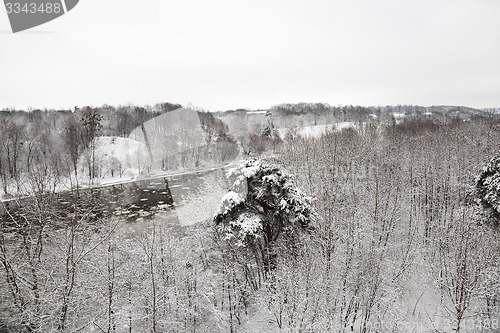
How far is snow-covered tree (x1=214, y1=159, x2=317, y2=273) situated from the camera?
13.5 m

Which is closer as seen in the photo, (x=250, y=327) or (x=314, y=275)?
(x=314, y=275)

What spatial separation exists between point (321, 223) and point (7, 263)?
39.6 ft

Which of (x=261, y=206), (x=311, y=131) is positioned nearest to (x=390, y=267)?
(x=261, y=206)

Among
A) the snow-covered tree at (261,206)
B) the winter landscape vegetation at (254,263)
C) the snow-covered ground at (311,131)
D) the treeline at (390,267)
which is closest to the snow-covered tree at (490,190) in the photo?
the winter landscape vegetation at (254,263)

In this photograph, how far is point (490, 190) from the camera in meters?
15.9

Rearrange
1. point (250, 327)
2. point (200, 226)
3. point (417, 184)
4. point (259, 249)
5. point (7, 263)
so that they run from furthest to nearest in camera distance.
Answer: point (417, 184) → point (200, 226) → point (259, 249) → point (250, 327) → point (7, 263)

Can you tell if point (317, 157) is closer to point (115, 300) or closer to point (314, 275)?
point (314, 275)

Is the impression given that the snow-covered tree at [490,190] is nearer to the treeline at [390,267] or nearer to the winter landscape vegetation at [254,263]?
the winter landscape vegetation at [254,263]

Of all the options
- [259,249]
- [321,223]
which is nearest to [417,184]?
[321,223]

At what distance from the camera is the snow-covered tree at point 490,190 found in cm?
1534

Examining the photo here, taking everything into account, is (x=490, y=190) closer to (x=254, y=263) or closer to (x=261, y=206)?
(x=261, y=206)

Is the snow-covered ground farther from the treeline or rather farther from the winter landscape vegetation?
the winter landscape vegetation

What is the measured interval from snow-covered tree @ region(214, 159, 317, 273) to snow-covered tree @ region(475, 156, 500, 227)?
910 cm

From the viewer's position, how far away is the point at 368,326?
12.0m
